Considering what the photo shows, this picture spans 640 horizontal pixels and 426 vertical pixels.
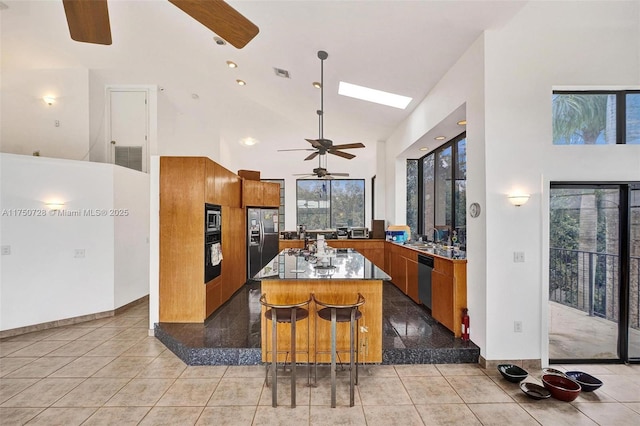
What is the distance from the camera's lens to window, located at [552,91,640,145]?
3031 mm

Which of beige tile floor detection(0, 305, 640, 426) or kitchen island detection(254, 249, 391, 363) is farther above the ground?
kitchen island detection(254, 249, 391, 363)

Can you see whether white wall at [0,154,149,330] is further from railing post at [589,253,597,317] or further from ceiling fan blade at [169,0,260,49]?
railing post at [589,253,597,317]

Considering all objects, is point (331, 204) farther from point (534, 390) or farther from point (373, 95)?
point (534, 390)

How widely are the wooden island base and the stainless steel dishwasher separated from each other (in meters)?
1.35

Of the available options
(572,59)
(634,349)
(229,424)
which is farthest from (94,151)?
(634,349)

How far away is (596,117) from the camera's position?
306 cm

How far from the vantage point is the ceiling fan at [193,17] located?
1669 millimetres

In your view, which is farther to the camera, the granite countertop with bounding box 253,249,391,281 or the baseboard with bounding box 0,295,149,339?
the baseboard with bounding box 0,295,149,339

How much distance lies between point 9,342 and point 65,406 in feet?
7.22

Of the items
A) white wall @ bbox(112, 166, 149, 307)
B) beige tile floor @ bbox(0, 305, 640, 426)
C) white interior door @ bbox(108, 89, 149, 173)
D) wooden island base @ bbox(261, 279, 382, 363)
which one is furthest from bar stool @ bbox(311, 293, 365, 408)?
white interior door @ bbox(108, 89, 149, 173)

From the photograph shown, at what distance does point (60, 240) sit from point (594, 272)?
665 cm

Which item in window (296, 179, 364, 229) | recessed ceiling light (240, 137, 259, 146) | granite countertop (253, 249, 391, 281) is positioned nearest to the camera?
granite countertop (253, 249, 391, 281)

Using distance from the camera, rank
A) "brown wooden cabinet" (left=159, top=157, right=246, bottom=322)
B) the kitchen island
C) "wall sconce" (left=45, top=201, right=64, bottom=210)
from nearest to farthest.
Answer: the kitchen island, "brown wooden cabinet" (left=159, top=157, right=246, bottom=322), "wall sconce" (left=45, top=201, right=64, bottom=210)

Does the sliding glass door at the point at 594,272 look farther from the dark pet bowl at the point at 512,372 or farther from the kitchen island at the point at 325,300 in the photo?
the kitchen island at the point at 325,300
